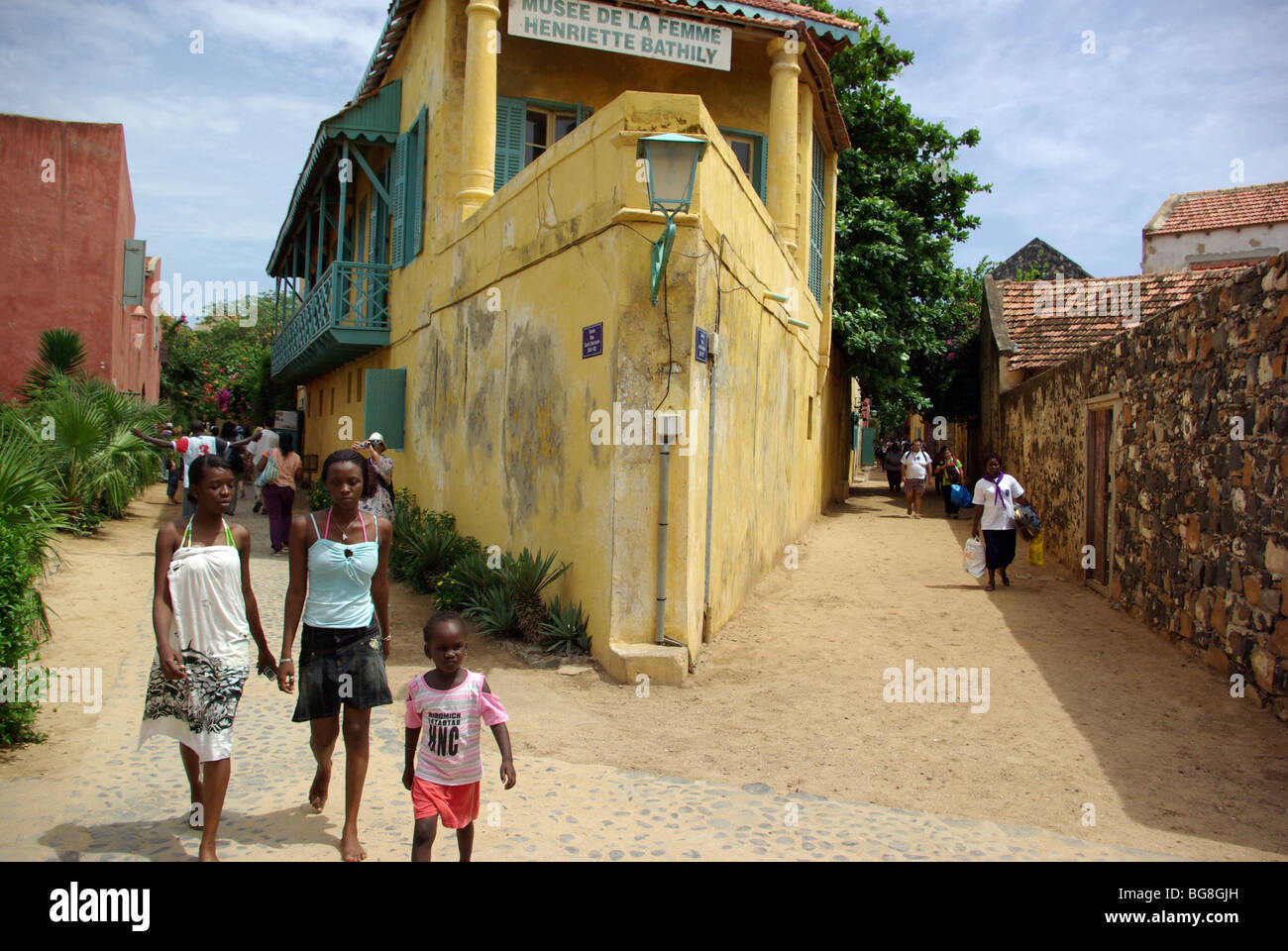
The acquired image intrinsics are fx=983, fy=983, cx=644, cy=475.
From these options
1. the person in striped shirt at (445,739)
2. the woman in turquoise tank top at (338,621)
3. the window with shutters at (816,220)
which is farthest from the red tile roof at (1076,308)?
the person in striped shirt at (445,739)

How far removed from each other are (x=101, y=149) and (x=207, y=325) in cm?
3710

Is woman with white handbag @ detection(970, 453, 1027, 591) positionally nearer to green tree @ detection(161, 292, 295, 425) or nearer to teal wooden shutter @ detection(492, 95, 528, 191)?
teal wooden shutter @ detection(492, 95, 528, 191)

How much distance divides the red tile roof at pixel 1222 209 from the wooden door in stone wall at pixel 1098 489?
1696 centimetres

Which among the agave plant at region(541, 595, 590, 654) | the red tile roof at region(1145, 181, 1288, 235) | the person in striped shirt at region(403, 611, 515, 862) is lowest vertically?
the agave plant at region(541, 595, 590, 654)

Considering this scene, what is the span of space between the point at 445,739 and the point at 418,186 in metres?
10.4

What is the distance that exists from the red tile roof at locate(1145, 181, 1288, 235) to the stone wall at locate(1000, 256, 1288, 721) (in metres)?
17.3

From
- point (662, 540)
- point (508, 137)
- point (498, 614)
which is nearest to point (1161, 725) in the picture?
point (662, 540)

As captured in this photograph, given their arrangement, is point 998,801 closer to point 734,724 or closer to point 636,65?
point 734,724

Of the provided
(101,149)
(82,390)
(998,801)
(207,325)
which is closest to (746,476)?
(998,801)

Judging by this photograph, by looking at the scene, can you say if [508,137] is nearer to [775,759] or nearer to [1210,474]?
[1210,474]

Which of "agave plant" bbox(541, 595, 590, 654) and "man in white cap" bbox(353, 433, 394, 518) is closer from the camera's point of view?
"agave plant" bbox(541, 595, 590, 654)

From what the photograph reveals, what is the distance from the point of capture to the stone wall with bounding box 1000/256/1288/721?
6016 millimetres

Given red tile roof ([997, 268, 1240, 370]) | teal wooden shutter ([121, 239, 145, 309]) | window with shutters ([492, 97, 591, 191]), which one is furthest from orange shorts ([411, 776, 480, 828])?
teal wooden shutter ([121, 239, 145, 309])

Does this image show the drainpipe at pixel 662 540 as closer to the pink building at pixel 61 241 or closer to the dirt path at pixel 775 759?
the dirt path at pixel 775 759
